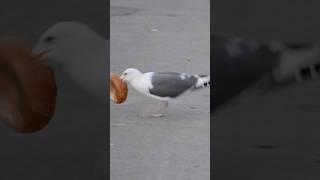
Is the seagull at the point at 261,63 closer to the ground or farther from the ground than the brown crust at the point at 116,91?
farther from the ground

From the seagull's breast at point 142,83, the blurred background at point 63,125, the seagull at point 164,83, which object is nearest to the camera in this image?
the blurred background at point 63,125

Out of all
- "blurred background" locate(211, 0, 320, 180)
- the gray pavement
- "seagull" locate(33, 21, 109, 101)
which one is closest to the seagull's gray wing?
the gray pavement

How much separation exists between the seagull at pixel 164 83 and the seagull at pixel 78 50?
82.0 inches

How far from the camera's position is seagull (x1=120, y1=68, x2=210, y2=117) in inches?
153

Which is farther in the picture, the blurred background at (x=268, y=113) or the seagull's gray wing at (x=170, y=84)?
the seagull's gray wing at (x=170, y=84)

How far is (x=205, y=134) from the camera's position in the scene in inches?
164

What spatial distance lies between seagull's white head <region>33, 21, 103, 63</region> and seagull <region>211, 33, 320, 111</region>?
0.28 meters

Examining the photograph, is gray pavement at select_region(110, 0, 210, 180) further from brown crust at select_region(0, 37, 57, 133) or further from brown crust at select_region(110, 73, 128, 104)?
brown crust at select_region(0, 37, 57, 133)

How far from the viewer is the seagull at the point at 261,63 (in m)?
1.53

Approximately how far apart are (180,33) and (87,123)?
5.55 meters

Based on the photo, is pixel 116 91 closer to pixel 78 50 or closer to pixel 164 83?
pixel 78 50

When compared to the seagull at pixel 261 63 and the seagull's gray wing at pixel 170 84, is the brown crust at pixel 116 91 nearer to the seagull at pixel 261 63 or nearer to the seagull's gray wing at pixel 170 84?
the seagull at pixel 261 63

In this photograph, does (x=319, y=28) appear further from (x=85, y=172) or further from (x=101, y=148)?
(x=85, y=172)

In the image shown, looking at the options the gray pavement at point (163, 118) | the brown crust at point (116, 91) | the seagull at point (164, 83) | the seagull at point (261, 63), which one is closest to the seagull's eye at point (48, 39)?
the seagull at point (261, 63)
